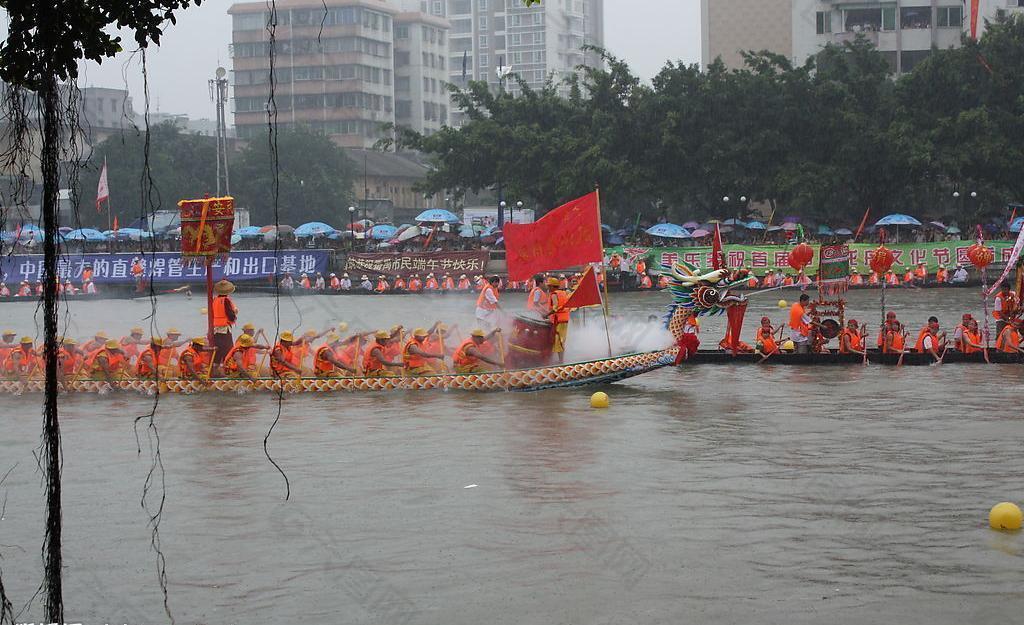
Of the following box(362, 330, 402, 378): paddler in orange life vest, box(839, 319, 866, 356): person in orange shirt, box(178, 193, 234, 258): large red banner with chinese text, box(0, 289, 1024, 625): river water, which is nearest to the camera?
box(0, 289, 1024, 625): river water

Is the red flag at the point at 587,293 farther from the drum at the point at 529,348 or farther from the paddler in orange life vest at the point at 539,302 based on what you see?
the drum at the point at 529,348

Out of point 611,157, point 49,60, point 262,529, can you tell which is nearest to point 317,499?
point 262,529

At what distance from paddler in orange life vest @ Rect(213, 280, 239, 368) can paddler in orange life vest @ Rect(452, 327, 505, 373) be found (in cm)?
371

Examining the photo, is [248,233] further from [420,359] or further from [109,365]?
[420,359]

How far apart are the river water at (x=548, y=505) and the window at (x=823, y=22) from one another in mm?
46318

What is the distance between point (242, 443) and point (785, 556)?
8424 mm

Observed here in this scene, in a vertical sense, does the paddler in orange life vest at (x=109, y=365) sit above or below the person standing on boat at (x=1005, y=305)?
below

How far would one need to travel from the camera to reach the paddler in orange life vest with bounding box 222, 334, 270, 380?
20.6 m

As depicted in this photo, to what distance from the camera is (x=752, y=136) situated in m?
50.6

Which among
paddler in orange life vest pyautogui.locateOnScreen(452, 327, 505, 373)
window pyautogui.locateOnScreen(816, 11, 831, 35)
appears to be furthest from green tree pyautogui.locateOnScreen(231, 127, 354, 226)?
paddler in orange life vest pyautogui.locateOnScreen(452, 327, 505, 373)

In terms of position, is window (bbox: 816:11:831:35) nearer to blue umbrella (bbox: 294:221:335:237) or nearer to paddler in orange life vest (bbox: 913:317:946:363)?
blue umbrella (bbox: 294:221:335:237)

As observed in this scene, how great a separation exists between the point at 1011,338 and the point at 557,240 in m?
8.90

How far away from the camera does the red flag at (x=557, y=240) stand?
62.4ft

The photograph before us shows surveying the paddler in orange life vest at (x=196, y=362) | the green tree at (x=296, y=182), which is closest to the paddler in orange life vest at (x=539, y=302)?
the paddler in orange life vest at (x=196, y=362)
